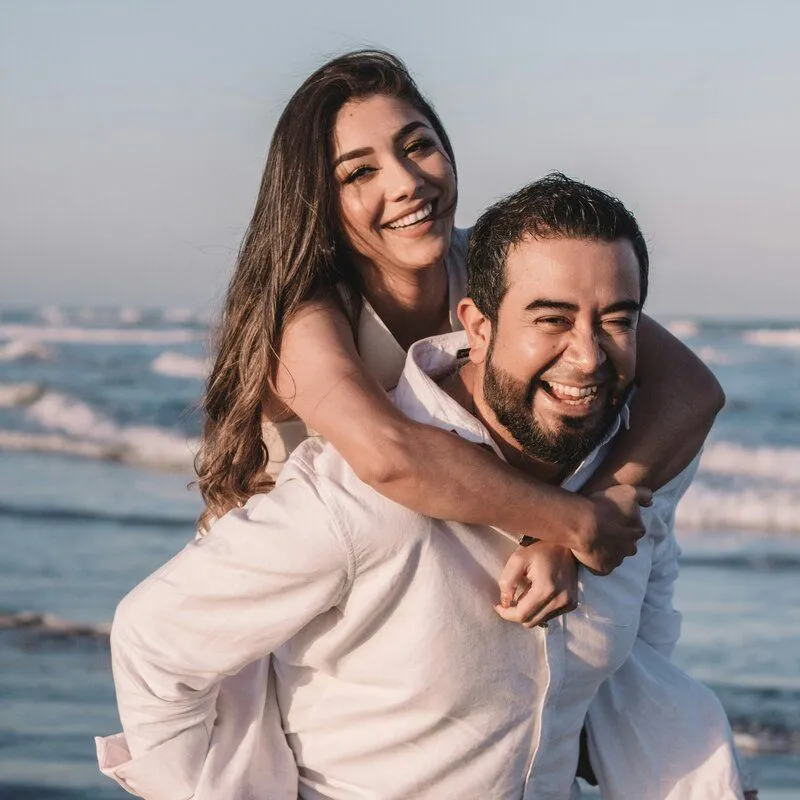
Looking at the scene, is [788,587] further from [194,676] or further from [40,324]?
[40,324]

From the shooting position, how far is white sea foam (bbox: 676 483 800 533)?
419 inches

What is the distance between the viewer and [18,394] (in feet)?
55.9

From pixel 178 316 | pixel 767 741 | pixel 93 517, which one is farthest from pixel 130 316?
pixel 767 741

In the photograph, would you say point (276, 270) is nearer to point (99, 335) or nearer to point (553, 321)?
point (553, 321)

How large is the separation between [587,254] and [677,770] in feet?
3.91

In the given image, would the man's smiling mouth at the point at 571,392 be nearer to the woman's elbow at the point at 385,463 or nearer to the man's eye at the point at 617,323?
the man's eye at the point at 617,323

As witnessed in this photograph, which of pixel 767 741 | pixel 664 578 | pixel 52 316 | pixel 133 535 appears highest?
pixel 664 578

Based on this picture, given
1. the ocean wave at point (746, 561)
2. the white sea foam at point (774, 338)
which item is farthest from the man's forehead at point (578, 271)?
the white sea foam at point (774, 338)

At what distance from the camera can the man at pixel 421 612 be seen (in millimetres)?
2697

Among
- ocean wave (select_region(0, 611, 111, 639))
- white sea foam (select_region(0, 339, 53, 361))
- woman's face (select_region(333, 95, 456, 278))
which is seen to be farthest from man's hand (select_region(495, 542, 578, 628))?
white sea foam (select_region(0, 339, 53, 361))

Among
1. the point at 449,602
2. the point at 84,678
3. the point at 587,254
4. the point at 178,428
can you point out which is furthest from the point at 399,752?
the point at 178,428

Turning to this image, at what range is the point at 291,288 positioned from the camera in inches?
132

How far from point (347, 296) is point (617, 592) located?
1048mm

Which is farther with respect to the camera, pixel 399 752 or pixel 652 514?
pixel 652 514
